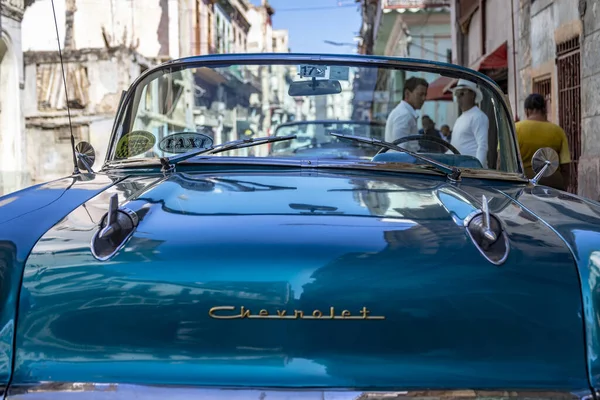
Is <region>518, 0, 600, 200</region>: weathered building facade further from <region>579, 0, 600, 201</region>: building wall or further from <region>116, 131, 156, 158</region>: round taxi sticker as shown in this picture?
<region>116, 131, 156, 158</region>: round taxi sticker

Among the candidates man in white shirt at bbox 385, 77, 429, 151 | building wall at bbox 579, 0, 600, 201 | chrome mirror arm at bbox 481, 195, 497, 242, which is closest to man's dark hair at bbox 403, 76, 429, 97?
man in white shirt at bbox 385, 77, 429, 151

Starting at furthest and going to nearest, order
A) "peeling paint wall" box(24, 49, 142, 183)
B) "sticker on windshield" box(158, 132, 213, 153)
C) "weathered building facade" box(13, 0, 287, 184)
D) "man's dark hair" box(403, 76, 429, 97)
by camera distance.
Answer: "weathered building facade" box(13, 0, 287, 184), "peeling paint wall" box(24, 49, 142, 183), "man's dark hair" box(403, 76, 429, 97), "sticker on windshield" box(158, 132, 213, 153)

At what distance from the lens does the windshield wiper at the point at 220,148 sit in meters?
2.75

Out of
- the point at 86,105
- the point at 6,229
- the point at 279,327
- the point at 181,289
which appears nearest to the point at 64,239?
the point at 6,229

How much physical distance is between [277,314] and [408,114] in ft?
7.06

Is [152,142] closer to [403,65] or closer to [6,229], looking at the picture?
[403,65]

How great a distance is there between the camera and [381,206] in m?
2.10

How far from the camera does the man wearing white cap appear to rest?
327cm

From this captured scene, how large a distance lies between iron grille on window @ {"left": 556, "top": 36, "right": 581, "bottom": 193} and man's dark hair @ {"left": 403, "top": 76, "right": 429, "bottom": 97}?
7.37m

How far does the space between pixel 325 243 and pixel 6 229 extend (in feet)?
2.48

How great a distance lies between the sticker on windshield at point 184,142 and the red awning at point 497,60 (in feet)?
39.1

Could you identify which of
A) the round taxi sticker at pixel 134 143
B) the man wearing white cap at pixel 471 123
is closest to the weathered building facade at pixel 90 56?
the round taxi sticker at pixel 134 143

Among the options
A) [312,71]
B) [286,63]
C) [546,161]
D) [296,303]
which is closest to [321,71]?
[312,71]

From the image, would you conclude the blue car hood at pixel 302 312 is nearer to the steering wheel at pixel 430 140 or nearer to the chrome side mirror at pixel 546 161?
the chrome side mirror at pixel 546 161
